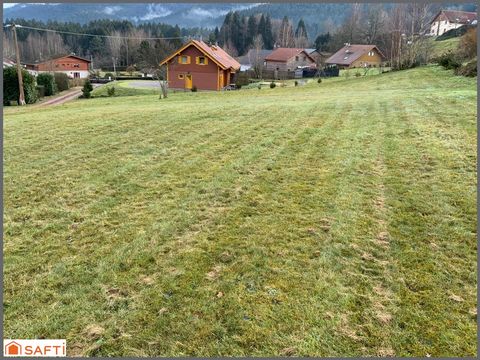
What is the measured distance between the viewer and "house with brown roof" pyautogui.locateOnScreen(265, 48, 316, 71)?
59.2 metres

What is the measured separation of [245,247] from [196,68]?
3481cm

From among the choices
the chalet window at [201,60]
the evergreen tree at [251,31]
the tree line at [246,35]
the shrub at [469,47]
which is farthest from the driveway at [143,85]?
the evergreen tree at [251,31]

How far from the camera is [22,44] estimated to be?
8512 cm

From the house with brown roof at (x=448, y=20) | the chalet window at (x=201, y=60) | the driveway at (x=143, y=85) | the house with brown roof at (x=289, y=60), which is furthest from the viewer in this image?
the house with brown roof at (x=448, y=20)

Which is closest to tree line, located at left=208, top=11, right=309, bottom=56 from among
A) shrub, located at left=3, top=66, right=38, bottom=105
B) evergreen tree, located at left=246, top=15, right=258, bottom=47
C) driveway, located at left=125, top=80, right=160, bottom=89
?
evergreen tree, located at left=246, top=15, right=258, bottom=47

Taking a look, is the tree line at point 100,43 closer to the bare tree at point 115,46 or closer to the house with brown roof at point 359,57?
the bare tree at point 115,46

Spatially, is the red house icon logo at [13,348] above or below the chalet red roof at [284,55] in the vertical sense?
below

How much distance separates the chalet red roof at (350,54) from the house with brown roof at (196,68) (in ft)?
80.7

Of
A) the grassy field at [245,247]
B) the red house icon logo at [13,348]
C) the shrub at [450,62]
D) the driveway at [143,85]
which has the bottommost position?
the red house icon logo at [13,348]

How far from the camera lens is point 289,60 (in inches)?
2327

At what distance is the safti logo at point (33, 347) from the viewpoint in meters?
2.82

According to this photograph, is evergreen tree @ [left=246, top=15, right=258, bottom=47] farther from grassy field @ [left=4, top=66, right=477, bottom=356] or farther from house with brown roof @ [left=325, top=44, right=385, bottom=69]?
grassy field @ [left=4, top=66, right=477, bottom=356]

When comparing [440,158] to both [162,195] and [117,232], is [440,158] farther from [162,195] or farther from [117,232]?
[117,232]

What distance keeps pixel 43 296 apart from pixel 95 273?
0.47 m
